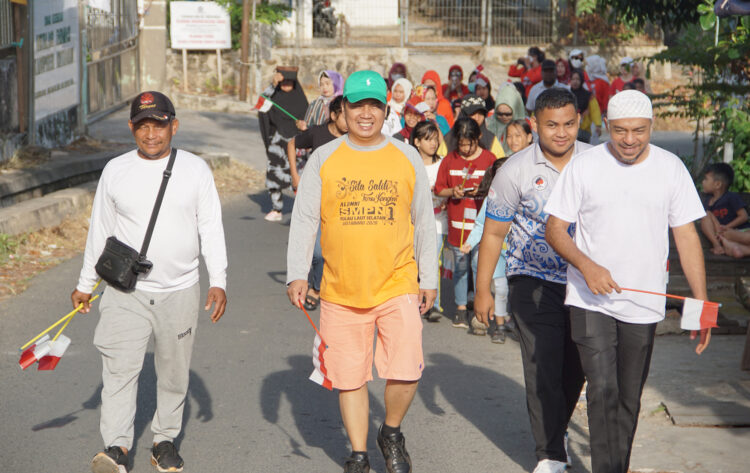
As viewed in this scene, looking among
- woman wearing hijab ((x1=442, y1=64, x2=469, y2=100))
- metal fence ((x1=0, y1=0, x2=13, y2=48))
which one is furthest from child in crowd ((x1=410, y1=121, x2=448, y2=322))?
woman wearing hijab ((x1=442, y1=64, x2=469, y2=100))

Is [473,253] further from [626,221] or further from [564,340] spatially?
[626,221]

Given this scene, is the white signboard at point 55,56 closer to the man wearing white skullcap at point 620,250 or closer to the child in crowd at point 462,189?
the child in crowd at point 462,189

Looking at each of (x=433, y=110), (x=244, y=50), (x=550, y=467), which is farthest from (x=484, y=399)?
(x=244, y=50)

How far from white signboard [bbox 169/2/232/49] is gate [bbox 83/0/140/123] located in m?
1.26

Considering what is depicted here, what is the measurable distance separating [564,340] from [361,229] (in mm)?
1186

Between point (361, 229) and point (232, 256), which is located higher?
point (361, 229)

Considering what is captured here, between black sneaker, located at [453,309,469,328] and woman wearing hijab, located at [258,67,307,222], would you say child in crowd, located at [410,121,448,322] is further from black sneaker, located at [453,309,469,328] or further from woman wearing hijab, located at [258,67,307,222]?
woman wearing hijab, located at [258,67,307,222]

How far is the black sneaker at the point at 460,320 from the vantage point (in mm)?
8469

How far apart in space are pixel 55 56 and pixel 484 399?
10.7 m

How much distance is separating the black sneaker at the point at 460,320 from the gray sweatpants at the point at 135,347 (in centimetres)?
366

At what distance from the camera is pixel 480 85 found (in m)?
15.5

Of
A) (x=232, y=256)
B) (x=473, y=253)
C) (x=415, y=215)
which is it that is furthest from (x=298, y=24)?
(x=415, y=215)

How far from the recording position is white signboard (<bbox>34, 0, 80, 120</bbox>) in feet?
46.6

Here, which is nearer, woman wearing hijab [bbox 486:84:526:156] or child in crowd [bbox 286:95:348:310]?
child in crowd [bbox 286:95:348:310]
